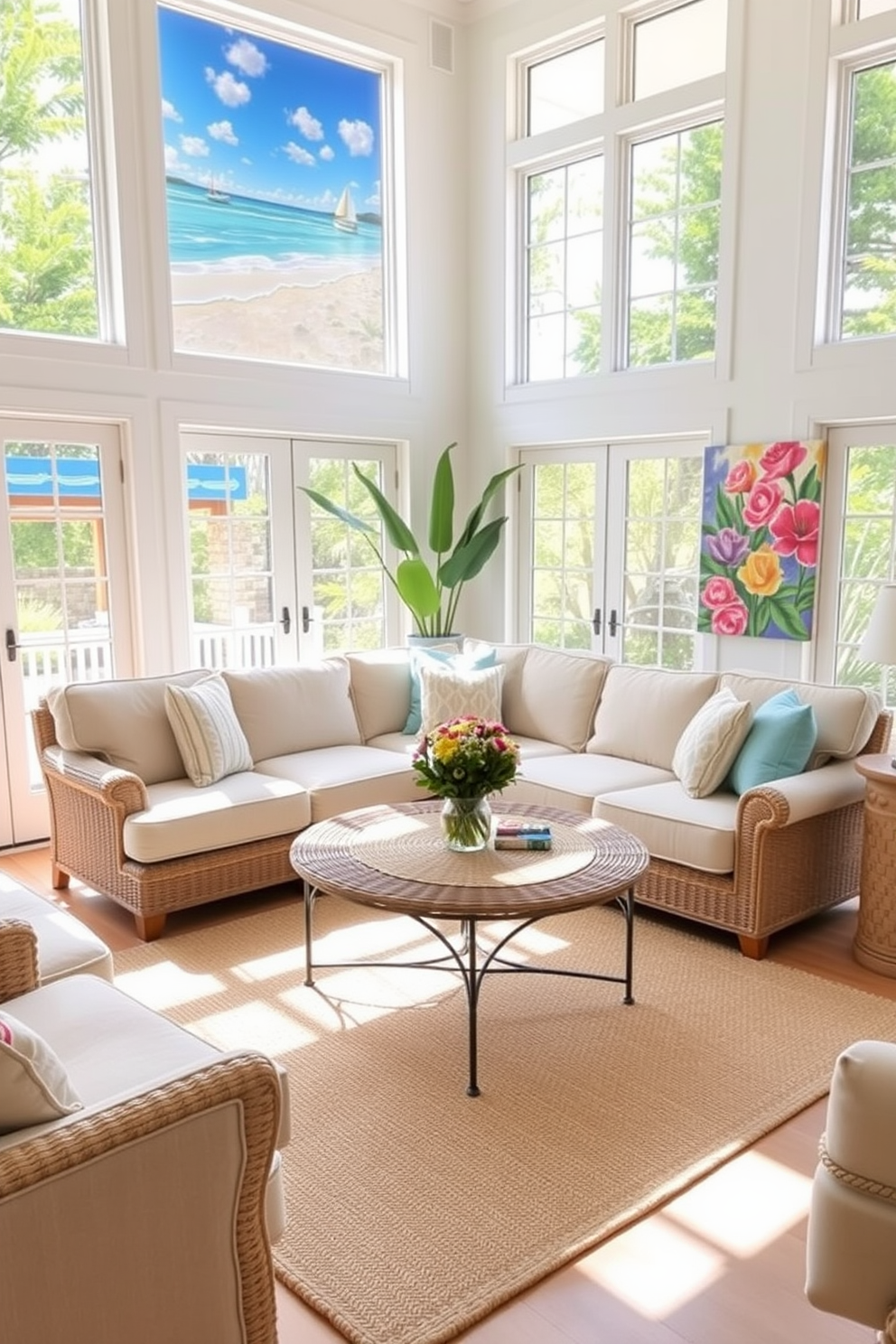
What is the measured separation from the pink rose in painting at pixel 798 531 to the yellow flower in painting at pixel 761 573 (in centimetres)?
5

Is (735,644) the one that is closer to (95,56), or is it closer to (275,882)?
(275,882)

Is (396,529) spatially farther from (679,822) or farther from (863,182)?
(863,182)

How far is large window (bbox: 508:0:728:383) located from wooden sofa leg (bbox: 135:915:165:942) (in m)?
3.77

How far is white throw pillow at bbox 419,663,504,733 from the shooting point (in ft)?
15.8

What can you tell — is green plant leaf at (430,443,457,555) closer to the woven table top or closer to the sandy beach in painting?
the sandy beach in painting

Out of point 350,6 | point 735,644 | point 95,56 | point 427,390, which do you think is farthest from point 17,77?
point 735,644

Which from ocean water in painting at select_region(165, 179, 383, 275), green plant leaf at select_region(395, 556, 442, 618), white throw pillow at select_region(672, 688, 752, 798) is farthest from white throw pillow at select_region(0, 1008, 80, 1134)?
ocean water in painting at select_region(165, 179, 383, 275)

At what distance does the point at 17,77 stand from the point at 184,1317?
5.08 metres

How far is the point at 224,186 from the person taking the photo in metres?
5.36

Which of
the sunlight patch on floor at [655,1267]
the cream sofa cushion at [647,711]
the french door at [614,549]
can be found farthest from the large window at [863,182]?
the sunlight patch on floor at [655,1267]

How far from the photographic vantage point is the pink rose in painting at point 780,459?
15.7 feet

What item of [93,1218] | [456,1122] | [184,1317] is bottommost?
[456,1122]

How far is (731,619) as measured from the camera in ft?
16.9

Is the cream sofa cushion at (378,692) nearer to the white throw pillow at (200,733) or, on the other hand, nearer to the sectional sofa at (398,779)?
the sectional sofa at (398,779)
